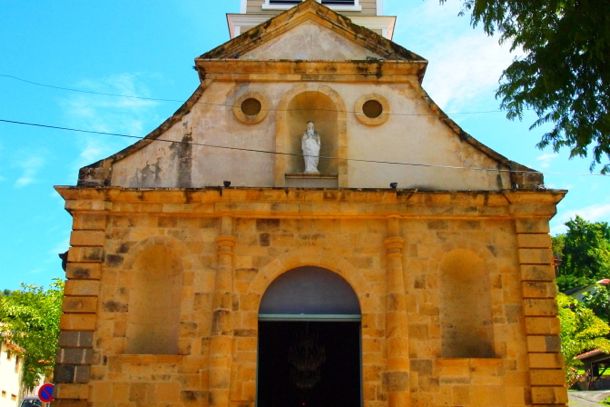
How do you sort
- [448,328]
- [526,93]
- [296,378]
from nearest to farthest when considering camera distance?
[526,93] < [448,328] < [296,378]

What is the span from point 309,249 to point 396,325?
6.91ft

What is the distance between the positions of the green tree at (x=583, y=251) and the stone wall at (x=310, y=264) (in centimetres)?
3981

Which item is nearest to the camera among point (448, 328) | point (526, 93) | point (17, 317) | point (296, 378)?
point (526, 93)

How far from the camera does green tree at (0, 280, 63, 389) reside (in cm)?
2648

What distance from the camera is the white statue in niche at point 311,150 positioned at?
43.3 ft

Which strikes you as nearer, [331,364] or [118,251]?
[118,251]

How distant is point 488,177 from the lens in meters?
13.0

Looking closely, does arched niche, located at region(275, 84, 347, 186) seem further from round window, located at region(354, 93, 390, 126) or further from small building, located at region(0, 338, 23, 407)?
small building, located at region(0, 338, 23, 407)

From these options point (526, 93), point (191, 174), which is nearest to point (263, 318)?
point (191, 174)

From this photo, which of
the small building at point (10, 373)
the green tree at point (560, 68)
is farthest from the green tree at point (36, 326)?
the green tree at point (560, 68)

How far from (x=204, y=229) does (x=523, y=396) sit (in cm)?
643

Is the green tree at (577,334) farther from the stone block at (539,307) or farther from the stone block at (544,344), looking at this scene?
the stone block at (544,344)

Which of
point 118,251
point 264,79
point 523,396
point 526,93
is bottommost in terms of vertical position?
point 523,396

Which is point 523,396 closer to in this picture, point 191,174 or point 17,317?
Answer: point 191,174
